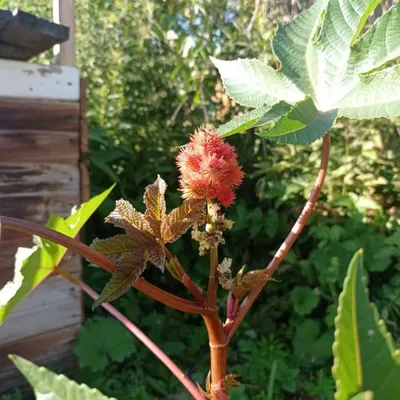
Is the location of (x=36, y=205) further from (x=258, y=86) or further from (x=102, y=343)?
(x=258, y=86)

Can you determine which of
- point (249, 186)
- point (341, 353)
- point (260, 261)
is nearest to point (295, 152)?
point (249, 186)

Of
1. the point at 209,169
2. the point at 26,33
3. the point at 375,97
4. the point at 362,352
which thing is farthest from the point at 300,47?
the point at 26,33

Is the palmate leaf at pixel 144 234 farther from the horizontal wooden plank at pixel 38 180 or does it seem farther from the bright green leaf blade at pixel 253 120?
the horizontal wooden plank at pixel 38 180

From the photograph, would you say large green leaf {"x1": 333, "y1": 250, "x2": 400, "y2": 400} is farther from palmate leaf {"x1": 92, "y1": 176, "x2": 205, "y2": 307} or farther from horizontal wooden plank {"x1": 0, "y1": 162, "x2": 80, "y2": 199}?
horizontal wooden plank {"x1": 0, "y1": 162, "x2": 80, "y2": 199}

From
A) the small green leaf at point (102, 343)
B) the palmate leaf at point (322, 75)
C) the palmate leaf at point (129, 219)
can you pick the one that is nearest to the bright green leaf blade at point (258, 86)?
the palmate leaf at point (322, 75)

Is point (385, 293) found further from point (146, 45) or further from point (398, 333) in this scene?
point (146, 45)

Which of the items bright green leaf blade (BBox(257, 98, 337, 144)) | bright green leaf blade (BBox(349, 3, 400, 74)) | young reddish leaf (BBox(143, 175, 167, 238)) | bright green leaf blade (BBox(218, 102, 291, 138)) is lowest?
young reddish leaf (BBox(143, 175, 167, 238))

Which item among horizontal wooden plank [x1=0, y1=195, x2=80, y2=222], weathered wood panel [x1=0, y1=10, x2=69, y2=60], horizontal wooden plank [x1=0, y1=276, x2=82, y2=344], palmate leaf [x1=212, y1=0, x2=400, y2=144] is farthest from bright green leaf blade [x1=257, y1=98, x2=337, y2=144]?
horizontal wooden plank [x1=0, y1=276, x2=82, y2=344]
